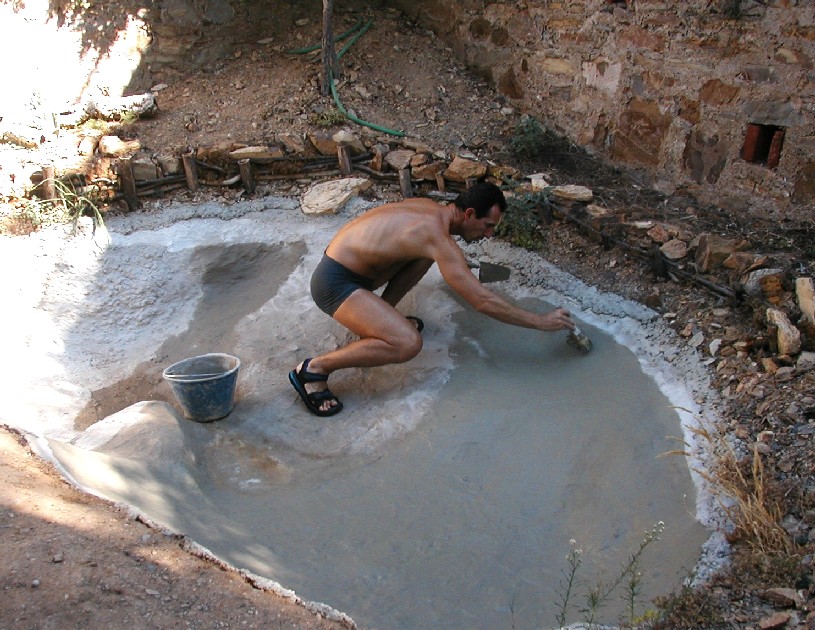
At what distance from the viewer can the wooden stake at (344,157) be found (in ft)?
16.8

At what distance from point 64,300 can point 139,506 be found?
8.08ft

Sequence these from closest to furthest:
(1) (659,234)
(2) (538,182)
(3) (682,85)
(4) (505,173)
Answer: (1) (659,234), (3) (682,85), (2) (538,182), (4) (505,173)

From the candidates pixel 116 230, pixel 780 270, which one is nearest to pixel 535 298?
pixel 780 270

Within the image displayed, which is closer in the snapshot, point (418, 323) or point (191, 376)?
point (191, 376)

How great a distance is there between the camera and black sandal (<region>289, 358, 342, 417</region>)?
3680 millimetres

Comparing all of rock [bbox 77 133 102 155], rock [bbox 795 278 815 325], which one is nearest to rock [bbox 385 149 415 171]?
rock [bbox 77 133 102 155]

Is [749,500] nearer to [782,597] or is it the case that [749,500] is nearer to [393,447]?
[782,597]

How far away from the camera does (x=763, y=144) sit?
3969mm

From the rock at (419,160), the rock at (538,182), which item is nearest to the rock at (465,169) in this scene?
the rock at (419,160)

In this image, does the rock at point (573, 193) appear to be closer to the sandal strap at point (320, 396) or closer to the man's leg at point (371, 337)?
the man's leg at point (371, 337)

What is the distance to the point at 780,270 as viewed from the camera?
334cm

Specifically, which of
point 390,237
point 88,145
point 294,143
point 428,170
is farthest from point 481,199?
point 88,145

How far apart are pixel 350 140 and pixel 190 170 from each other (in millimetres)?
1133

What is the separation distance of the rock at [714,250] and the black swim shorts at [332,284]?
1.72 m
